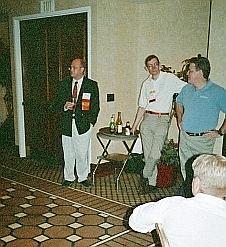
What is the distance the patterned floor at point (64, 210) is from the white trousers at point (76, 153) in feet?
0.52

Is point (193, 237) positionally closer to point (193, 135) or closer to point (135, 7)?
point (193, 135)

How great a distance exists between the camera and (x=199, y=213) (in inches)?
50.4

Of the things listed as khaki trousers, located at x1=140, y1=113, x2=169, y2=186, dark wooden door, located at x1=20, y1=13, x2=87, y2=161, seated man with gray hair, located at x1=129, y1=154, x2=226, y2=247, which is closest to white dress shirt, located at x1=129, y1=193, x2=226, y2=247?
seated man with gray hair, located at x1=129, y1=154, x2=226, y2=247

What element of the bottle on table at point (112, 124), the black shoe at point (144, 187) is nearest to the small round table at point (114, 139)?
the bottle on table at point (112, 124)

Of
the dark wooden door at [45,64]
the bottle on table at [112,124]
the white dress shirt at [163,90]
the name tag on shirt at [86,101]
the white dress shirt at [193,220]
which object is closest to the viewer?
the white dress shirt at [193,220]

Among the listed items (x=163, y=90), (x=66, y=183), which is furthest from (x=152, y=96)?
(x=66, y=183)

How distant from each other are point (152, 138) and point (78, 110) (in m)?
0.87

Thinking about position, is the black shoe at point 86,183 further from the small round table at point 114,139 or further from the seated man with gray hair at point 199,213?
the seated man with gray hair at point 199,213

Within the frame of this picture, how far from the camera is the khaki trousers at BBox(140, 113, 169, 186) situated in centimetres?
385

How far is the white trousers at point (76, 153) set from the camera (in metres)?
4.02

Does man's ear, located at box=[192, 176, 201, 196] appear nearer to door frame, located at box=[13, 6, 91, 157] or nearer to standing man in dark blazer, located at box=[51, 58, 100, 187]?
standing man in dark blazer, located at box=[51, 58, 100, 187]

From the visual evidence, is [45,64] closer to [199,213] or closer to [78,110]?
[78,110]

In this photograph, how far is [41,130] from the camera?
5270mm

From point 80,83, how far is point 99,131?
0.63 meters
